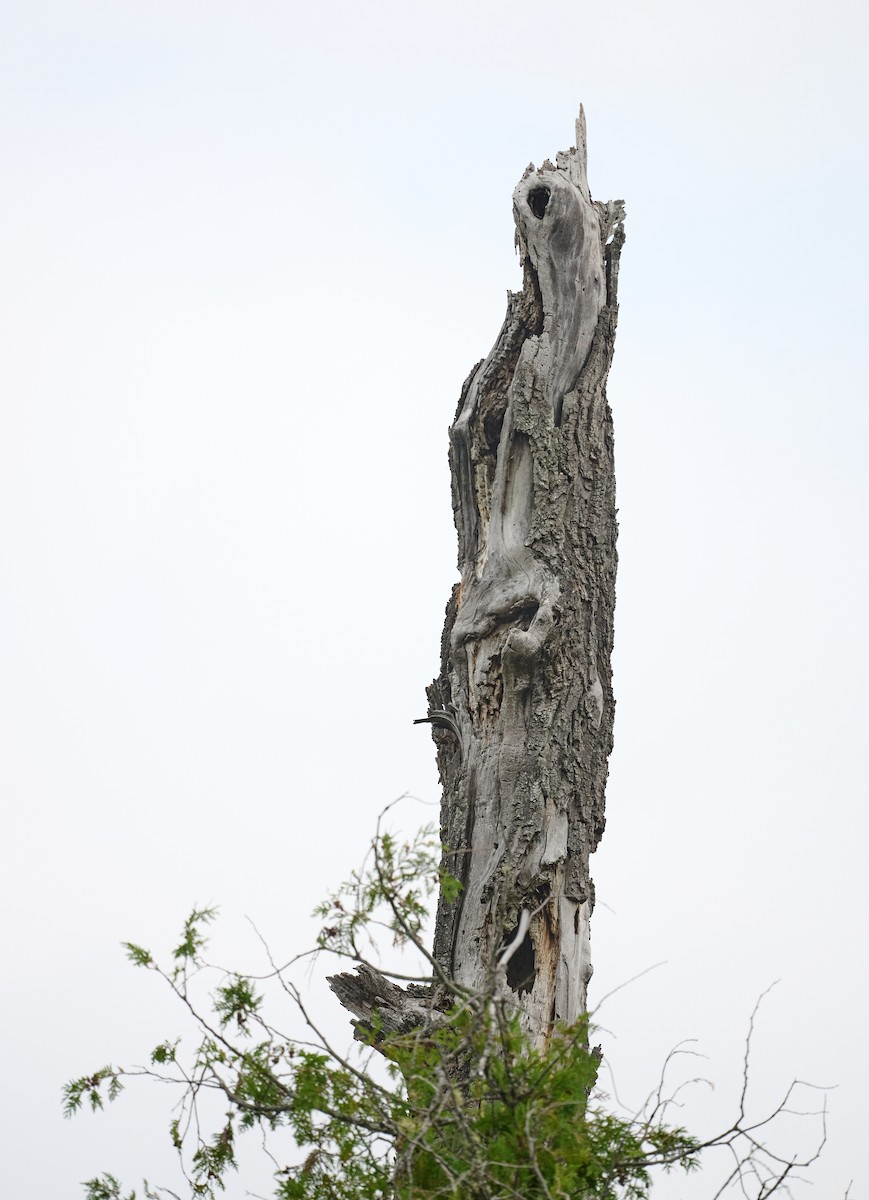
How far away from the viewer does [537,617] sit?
544 centimetres

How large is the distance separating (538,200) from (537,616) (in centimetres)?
204

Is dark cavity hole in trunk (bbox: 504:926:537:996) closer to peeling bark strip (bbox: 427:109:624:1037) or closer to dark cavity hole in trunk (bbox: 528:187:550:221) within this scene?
peeling bark strip (bbox: 427:109:624:1037)

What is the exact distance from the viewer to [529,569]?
5637 millimetres

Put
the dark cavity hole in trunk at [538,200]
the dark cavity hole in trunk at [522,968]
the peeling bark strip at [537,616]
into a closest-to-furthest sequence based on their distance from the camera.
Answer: the dark cavity hole in trunk at [522,968], the peeling bark strip at [537,616], the dark cavity hole in trunk at [538,200]

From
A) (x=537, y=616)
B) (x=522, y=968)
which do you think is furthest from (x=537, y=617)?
(x=522, y=968)

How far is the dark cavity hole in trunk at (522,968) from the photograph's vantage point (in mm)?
5102

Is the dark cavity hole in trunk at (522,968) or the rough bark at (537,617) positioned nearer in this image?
the dark cavity hole in trunk at (522,968)

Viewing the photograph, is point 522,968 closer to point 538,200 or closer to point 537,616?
point 537,616

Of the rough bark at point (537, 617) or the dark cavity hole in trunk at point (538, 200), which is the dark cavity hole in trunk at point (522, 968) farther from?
the dark cavity hole in trunk at point (538, 200)

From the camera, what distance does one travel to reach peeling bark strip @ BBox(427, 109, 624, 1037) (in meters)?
5.23

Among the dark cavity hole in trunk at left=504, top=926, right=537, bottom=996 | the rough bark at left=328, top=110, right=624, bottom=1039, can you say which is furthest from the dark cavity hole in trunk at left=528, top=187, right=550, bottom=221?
the dark cavity hole in trunk at left=504, top=926, right=537, bottom=996

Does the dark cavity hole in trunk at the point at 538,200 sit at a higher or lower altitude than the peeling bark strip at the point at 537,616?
higher

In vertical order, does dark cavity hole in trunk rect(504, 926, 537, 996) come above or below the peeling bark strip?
below

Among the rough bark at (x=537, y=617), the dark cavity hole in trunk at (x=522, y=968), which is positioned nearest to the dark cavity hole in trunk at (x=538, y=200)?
the rough bark at (x=537, y=617)
